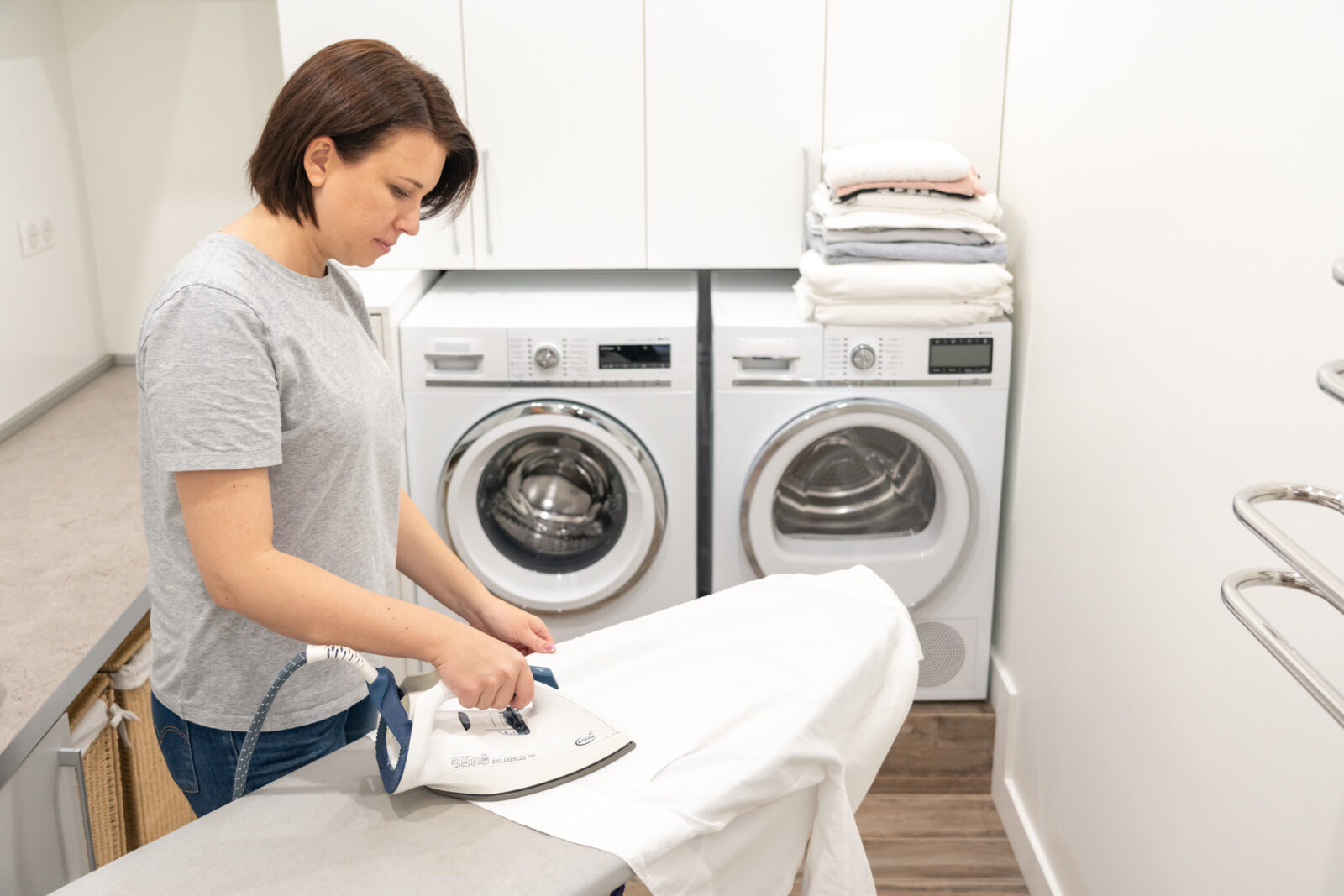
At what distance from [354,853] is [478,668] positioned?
0.67ft

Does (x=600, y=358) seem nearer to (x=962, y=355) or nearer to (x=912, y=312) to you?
(x=912, y=312)

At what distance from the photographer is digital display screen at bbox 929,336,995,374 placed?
8.30ft

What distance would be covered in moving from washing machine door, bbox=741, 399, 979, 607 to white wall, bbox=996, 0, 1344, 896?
0.55 feet

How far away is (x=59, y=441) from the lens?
98.8 inches

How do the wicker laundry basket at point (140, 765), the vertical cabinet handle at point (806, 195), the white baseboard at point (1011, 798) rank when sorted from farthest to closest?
the vertical cabinet handle at point (806, 195) < the white baseboard at point (1011, 798) < the wicker laundry basket at point (140, 765)

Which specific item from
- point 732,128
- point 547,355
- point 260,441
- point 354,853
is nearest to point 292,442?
point 260,441

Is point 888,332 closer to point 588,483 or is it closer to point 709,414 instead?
point 709,414

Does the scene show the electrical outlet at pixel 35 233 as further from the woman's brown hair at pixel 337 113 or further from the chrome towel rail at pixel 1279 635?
the chrome towel rail at pixel 1279 635

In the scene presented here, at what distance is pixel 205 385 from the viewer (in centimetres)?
114

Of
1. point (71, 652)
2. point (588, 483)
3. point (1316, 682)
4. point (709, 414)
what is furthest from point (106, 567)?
point (1316, 682)

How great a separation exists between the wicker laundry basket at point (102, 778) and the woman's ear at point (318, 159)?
0.90 metres

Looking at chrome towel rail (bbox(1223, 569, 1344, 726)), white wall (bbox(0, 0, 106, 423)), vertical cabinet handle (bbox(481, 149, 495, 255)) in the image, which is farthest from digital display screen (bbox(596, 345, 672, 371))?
chrome towel rail (bbox(1223, 569, 1344, 726))

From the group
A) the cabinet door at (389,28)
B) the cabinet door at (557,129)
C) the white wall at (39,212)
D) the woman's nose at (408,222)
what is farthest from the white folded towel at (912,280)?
the white wall at (39,212)

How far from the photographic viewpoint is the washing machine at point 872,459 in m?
2.54
